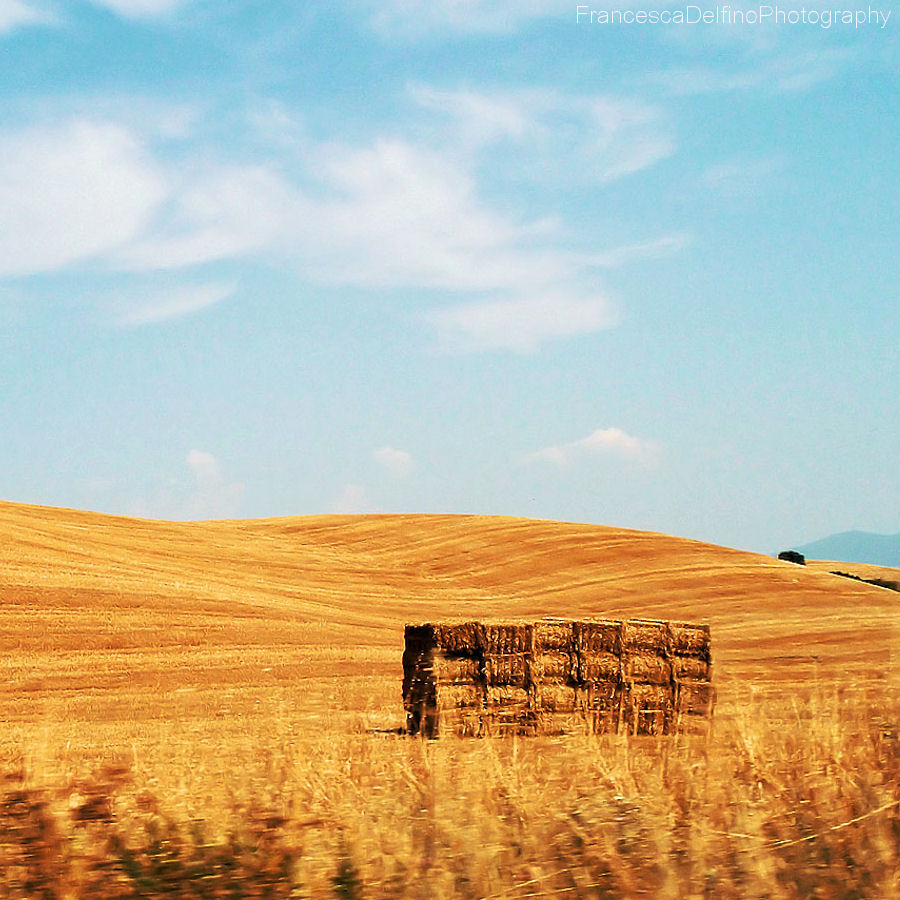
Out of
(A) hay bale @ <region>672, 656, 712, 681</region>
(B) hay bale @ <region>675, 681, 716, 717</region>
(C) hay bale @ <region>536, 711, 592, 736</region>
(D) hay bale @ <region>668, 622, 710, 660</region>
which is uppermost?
(D) hay bale @ <region>668, 622, 710, 660</region>

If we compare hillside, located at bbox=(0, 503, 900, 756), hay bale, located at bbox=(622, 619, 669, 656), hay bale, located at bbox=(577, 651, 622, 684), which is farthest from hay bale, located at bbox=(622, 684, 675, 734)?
hillside, located at bbox=(0, 503, 900, 756)

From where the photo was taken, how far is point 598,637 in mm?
12461

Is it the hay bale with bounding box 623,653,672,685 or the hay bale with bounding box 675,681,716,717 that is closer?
the hay bale with bounding box 623,653,672,685

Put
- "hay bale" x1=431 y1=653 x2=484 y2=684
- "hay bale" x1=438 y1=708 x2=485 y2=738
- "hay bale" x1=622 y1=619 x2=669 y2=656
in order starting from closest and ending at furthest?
"hay bale" x1=438 y1=708 x2=485 y2=738, "hay bale" x1=431 y1=653 x2=484 y2=684, "hay bale" x1=622 y1=619 x2=669 y2=656

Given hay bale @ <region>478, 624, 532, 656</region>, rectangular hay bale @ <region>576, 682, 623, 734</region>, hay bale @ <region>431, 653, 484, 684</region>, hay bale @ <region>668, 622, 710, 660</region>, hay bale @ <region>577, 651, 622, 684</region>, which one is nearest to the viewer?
hay bale @ <region>431, 653, 484, 684</region>

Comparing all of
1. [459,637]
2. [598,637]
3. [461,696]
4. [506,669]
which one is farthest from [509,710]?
[598,637]

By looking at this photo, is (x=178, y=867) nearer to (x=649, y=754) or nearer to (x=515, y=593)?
(x=649, y=754)

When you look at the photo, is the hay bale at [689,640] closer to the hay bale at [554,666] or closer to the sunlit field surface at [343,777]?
the sunlit field surface at [343,777]

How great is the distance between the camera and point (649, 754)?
8.86 m

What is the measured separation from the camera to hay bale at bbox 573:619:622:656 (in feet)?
40.6

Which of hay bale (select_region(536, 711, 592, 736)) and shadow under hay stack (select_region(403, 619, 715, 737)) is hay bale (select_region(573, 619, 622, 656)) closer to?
shadow under hay stack (select_region(403, 619, 715, 737))

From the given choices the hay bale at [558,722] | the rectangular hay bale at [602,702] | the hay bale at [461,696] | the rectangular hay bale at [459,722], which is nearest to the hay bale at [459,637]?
the hay bale at [461,696]

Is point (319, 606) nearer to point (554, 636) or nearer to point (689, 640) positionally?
point (689, 640)

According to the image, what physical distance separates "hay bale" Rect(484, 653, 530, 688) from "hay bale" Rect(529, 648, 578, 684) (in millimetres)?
142
